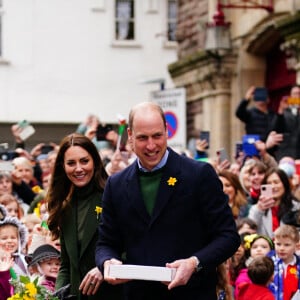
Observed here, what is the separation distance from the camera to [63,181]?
6.05 meters

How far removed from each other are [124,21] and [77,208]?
83.0ft

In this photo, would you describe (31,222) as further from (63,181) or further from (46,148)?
(46,148)

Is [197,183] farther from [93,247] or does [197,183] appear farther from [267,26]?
[267,26]

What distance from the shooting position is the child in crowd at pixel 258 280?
24.7 ft

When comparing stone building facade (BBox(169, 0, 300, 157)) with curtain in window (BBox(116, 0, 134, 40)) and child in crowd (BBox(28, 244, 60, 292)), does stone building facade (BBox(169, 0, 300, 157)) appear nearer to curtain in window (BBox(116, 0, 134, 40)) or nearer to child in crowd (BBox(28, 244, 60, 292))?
child in crowd (BBox(28, 244, 60, 292))

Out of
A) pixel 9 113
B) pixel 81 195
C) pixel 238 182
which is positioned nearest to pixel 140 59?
pixel 9 113

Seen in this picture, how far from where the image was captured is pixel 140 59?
30.4 metres

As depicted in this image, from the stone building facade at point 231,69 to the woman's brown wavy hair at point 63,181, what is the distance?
10686 millimetres

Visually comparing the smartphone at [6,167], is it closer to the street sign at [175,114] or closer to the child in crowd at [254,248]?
the child in crowd at [254,248]

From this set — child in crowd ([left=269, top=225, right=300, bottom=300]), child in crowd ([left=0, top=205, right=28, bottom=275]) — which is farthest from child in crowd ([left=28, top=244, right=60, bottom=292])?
child in crowd ([left=269, top=225, right=300, bottom=300])

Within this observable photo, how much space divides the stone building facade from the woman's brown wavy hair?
10.7 metres

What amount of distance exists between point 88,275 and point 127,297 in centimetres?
38

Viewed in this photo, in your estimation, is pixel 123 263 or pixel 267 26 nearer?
pixel 123 263

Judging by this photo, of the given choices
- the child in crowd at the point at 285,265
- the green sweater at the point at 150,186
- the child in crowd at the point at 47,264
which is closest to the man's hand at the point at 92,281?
the green sweater at the point at 150,186
